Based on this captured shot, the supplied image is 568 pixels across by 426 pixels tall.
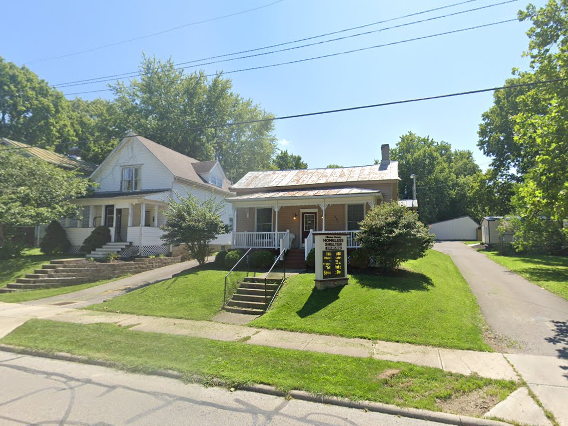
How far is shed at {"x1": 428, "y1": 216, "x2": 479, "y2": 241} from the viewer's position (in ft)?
151

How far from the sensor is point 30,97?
1358 inches

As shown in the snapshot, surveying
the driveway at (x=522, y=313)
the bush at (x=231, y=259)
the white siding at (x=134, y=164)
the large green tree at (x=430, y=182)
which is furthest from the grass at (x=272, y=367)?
the large green tree at (x=430, y=182)

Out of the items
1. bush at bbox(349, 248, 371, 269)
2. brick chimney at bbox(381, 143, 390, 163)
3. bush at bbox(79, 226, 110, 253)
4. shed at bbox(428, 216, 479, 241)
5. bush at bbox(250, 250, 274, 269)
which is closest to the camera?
bush at bbox(349, 248, 371, 269)

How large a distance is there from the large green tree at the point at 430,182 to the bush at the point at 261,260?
40941 mm

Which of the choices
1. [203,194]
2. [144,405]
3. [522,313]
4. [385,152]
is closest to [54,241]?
[203,194]

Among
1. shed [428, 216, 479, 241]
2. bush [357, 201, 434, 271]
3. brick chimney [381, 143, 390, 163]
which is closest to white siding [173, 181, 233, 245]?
brick chimney [381, 143, 390, 163]

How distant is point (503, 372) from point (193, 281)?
10786 mm

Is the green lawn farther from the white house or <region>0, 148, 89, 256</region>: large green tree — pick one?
<region>0, 148, 89, 256</region>: large green tree

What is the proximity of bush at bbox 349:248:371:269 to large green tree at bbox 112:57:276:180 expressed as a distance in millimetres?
24905

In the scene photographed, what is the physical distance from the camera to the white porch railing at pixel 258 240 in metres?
17.1

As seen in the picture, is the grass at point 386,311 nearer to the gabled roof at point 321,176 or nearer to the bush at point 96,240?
the gabled roof at point 321,176

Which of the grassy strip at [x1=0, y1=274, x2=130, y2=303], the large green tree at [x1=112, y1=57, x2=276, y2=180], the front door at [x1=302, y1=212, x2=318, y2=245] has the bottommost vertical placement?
the grassy strip at [x1=0, y1=274, x2=130, y2=303]

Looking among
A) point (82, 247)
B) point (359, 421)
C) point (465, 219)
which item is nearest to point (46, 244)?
point (82, 247)

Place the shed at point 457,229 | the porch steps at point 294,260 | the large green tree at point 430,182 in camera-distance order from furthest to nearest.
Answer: the large green tree at point 430,182 → the shed at point 457,229 → the porch steps at point 294,260
